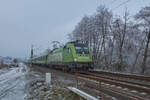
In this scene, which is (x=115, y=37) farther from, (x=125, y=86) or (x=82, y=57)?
(x=125, y=86)

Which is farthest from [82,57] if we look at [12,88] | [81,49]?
[12,88]

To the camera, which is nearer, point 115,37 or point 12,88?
point 12,88

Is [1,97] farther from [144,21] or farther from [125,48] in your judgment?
[125,48]

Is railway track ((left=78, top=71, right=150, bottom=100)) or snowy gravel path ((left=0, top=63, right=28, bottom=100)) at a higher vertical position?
railway track ((left=78, top=71, right=150, bottom=100))

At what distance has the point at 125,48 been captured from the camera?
28.4 m

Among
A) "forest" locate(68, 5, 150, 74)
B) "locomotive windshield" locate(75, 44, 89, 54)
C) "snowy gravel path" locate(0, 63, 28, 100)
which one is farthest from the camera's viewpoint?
"forest" locate(68, 5, 150, 74)

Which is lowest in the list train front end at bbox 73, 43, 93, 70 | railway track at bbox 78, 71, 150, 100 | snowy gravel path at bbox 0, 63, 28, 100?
snowy gravel path at bbox 0, 63, 28, 100

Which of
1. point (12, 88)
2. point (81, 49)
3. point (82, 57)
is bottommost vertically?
point (12, 88)

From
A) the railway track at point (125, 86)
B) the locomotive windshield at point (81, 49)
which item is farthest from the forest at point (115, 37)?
the railway track at point (125, 86)

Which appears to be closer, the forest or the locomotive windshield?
the locomotive windshield

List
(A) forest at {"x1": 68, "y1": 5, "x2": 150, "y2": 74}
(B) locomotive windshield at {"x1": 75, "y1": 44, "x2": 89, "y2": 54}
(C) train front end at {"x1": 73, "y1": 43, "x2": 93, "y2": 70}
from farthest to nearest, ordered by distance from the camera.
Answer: (A) forest at {"x1": 68, "y1": 5, "x2": 150, "y2": 74}, (B) locomotive windshield at {"x1": 75, "y1": 44, "x2": 89, "y2": 54}, (C) train front end at {"x1": 73, "y1": 43, "x2": 93, "y2": 70}

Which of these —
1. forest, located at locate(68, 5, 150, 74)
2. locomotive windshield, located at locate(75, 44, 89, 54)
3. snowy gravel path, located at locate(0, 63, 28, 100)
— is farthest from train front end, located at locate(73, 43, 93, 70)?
forest, located at locate(68, 5, 150, 74)

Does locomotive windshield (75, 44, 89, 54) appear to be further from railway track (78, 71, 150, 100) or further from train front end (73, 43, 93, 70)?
railway track (78, 71, 150, 100)

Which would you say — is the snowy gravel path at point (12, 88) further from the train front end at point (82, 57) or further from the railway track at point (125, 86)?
the train front end at point (82, 57)
